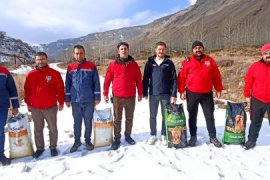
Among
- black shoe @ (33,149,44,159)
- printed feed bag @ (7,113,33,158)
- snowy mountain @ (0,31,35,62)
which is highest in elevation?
snowy mountain @ (0,31,35,62)

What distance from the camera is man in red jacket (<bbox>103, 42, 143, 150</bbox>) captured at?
17.1 ft

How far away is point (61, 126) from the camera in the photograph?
6996 mm

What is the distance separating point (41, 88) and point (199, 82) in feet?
Result: 9.10

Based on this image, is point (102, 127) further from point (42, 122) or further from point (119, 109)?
point (42, 122)

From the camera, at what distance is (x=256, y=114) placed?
16.3 ft

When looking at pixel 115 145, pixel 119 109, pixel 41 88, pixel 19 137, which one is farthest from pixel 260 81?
pixel 19 137

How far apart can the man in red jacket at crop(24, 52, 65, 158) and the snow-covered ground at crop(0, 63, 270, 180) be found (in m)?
0.35

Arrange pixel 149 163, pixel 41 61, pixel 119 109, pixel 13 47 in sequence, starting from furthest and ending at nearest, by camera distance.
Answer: pixel 13 47 → pixel 119 109 → pixel 41 61 → pixel 149 163

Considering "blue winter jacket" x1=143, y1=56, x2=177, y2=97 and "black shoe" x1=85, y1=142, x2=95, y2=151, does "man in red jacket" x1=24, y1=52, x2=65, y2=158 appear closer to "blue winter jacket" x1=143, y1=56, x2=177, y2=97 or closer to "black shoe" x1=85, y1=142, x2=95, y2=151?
"black shoe" x1=85, y1=142, x2=95, y2=151

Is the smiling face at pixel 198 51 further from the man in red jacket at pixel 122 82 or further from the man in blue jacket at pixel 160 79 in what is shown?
the man in red jacket at pixel 122 82

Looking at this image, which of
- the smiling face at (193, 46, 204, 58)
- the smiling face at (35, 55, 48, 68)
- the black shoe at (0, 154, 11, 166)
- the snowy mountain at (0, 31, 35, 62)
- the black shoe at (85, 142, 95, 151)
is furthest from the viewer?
the snowy mountain at (0, 31, 35, 62)

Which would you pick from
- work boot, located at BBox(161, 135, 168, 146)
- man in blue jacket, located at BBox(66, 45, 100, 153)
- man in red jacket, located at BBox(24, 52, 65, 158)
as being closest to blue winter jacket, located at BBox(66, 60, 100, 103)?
man in blue jacket, located at BBox(66, 45, 100, 153)

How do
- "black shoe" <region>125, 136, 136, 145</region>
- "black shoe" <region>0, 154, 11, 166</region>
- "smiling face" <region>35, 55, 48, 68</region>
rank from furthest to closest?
"black shoe" <region>125, 136, 136, 145</region> → "smiling face" <region>35, 55, 48, 68</region> → "black shoe" <region>0, 154, 11, 166</region>

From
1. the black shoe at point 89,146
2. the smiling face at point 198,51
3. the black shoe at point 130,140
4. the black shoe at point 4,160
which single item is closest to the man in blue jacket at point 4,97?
the black shoe at point 4,160
